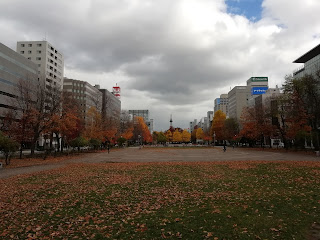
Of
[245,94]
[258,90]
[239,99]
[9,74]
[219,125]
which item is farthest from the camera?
[239,99]

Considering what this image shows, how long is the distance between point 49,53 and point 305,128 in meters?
97.6

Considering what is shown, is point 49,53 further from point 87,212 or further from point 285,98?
point 87,212

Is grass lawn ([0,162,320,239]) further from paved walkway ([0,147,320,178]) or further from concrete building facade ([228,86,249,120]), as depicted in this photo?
concrete building facade ([228,86,249,120])

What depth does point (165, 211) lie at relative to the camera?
816 cm

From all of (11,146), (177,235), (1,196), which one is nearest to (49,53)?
(11,146)

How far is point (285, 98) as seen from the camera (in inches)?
Result: 2051

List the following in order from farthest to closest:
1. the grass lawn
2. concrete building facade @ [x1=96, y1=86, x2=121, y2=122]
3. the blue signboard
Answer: the blue signboard
concrete building facade @ [x1=96, y1=86, x2=121, y2=122]
the grass lawn

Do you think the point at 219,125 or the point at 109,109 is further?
the point at 109,109

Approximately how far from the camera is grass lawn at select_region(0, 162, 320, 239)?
6258 millimetres

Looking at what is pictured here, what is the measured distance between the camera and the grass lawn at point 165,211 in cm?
626

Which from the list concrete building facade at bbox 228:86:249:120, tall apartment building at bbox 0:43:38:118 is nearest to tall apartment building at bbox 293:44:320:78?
concrete building facade at bbox 228:86:249:120

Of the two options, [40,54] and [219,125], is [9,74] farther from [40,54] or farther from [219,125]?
[219,125]

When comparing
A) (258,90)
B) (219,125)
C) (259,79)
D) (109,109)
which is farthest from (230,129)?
(109,109)

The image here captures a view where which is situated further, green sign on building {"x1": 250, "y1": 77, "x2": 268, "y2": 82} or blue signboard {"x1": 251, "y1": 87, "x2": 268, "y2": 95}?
green sign on building {"x1": 250, "y1": 77, "x2": 268, "y2": 82}
